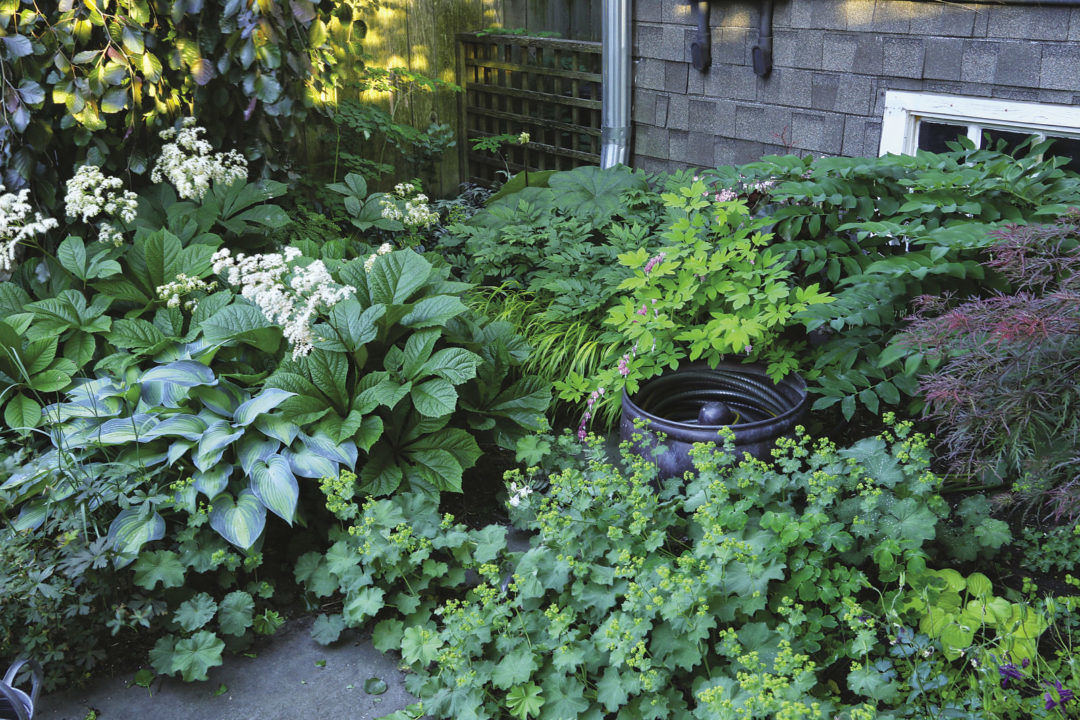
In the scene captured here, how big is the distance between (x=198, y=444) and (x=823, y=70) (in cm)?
296

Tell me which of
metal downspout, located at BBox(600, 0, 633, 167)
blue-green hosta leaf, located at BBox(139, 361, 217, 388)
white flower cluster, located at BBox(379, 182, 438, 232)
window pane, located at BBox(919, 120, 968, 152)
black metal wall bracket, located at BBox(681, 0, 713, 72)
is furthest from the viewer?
metal downspout, located at BBox(600, 0, 633, 167)

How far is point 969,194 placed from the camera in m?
2.72

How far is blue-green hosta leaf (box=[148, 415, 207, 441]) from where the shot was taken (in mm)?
2625

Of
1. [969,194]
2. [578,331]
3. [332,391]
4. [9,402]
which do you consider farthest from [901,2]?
[9,402]

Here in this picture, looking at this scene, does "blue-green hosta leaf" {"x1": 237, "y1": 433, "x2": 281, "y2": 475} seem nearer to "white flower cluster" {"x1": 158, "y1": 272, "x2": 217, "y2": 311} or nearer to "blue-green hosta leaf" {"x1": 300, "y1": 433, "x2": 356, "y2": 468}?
"blue-green hosta leaf" {"x1": 300, "y1": 433, "x2": 356, "y2": 468}

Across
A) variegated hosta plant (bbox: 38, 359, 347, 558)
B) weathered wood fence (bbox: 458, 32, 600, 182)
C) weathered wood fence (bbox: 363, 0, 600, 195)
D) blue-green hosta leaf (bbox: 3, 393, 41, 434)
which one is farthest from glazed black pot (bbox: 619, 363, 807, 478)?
weathered wood fence (bbox: 363, 0, 600, 195)

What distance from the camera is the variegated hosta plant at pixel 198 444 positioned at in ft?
8.16

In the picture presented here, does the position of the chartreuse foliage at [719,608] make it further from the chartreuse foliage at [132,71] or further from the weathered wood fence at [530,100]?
the weathered wood fence at [530,100]

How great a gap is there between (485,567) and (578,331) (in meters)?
1.50

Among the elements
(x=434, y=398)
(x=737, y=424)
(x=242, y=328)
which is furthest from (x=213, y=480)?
(x=737, y=424)

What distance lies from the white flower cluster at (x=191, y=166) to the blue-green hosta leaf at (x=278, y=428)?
3.54 ft

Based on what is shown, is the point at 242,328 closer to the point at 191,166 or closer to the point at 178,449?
the point at 178,449

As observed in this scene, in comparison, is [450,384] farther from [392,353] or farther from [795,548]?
[795,548]

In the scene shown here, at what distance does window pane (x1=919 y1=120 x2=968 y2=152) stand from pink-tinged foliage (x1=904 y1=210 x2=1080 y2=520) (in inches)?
56.1
